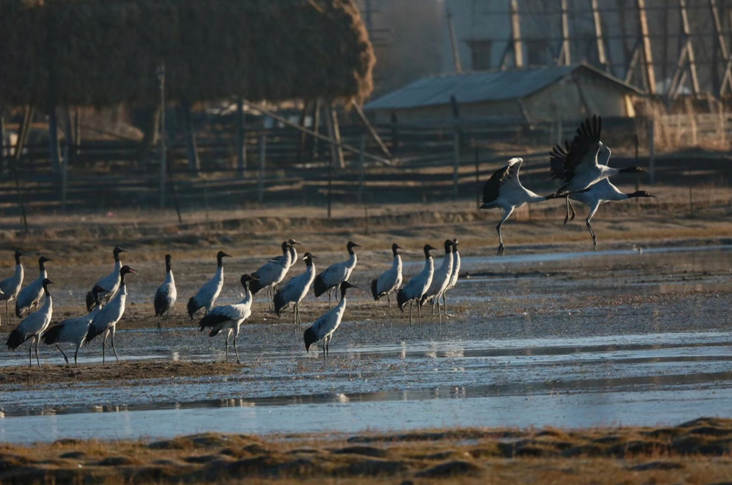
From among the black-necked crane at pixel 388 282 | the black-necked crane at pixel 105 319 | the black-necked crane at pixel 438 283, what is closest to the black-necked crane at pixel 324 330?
the black-necked crane at pixel 105 319

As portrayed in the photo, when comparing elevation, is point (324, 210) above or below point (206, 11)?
below

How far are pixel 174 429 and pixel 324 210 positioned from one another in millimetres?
24631

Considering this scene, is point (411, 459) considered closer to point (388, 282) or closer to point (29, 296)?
point (388, 282)

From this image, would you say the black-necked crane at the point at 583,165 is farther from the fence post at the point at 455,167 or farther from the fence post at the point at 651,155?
the fence post at the point at 651,155

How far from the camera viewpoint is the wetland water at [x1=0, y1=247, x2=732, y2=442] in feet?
40.4

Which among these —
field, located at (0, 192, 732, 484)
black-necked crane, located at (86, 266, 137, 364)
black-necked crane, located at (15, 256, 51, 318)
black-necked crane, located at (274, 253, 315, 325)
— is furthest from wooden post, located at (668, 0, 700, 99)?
black-necked crane, located at (86, 266, 137, 364)

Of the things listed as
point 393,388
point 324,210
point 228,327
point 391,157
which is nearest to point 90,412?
point 393,388

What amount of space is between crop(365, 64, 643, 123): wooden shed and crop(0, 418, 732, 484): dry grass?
38.3 m

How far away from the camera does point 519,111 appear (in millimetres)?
50219

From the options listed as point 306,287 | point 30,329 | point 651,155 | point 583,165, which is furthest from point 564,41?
point 30,329

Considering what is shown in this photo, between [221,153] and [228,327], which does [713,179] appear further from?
[228,327]

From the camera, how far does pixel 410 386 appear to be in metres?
14.2

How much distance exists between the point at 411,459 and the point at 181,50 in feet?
95.2

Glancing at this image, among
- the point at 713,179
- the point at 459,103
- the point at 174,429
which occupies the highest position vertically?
the point at 459,103
